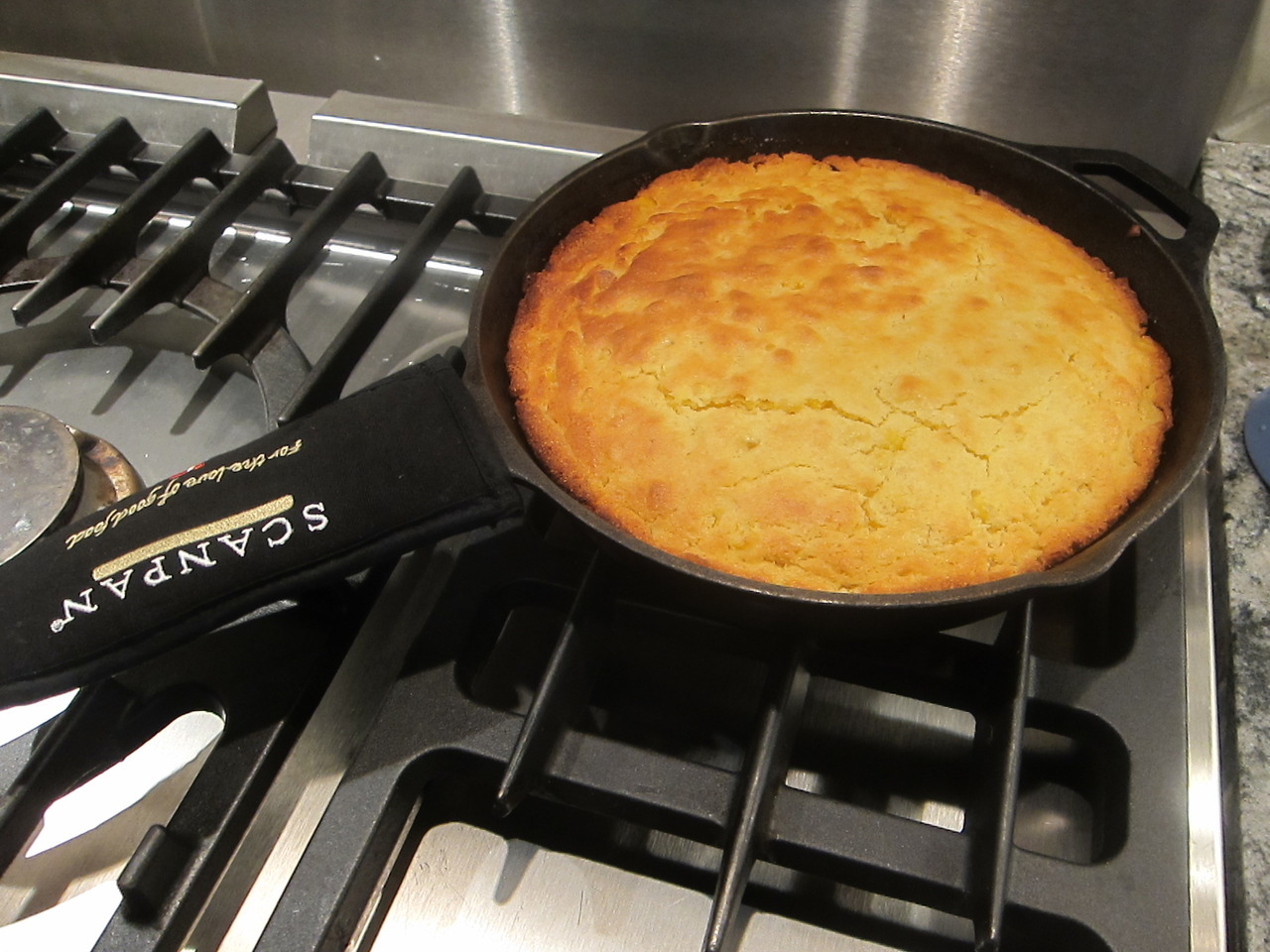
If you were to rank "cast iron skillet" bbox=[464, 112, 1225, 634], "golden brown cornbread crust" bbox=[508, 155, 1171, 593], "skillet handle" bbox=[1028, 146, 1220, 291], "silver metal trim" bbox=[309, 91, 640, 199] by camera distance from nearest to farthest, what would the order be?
"cast iron skillet" bbox=[464, 112, 1225, 634]
"golden brown cornbread crust" bbox=[508, 155, 1171, 593]
"skillet handle" bbox=[1028, 146, 1220, 291]
"silver metal trim" bbox=[309, 91, 640, 199]

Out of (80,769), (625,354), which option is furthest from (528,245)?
(80,769)

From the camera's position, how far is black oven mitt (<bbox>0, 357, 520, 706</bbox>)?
635 millimetres

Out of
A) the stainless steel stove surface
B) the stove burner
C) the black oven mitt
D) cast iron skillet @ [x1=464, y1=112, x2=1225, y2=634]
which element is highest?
cast iron skillet @ [x1=464, y1=112, x2=1225, y2=634]

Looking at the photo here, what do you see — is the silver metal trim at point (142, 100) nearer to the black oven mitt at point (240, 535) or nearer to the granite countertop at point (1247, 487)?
the black oven mitt at point (240, 535)

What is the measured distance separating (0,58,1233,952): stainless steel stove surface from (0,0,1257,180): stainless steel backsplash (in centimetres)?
50

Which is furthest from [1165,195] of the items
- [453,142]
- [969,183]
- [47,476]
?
[47,476]

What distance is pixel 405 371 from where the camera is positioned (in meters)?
0.73

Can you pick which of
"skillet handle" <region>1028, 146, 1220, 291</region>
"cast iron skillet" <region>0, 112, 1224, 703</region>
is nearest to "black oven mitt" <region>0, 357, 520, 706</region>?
"cast iron skillet" <region>0, 112, 1224, 703</region>

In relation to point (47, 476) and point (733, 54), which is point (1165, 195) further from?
point (47, 476)

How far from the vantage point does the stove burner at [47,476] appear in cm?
78

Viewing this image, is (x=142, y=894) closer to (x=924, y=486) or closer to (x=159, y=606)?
(x=159, y=606)

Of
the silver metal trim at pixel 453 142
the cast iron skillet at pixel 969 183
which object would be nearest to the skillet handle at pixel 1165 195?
the cast iron skillet at pixel 969 183

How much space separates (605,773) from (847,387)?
352 mm

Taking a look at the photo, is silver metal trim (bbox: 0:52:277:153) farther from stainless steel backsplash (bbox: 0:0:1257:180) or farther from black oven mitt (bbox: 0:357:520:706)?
black oven mitt (bbox: 0:357:520:706)
